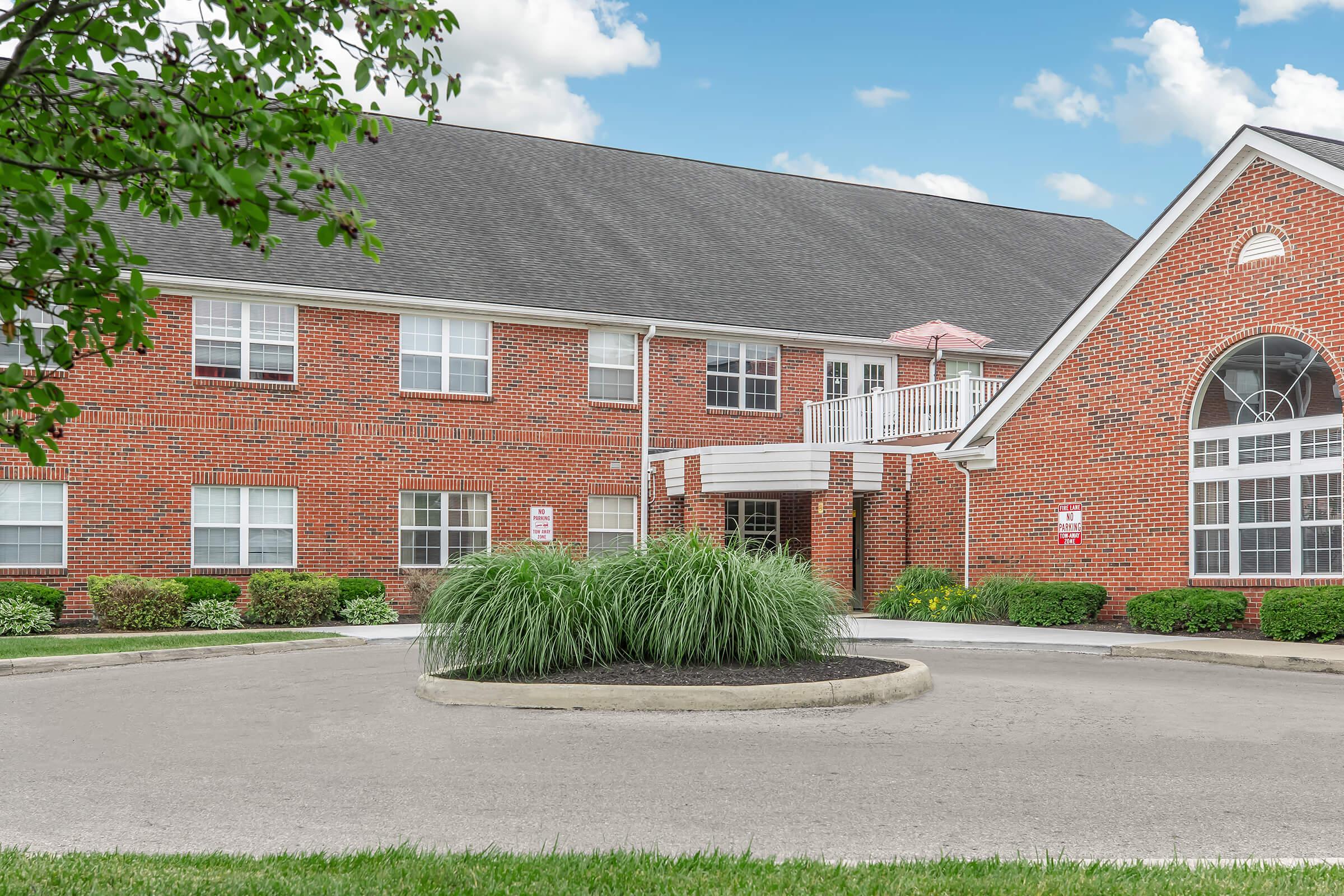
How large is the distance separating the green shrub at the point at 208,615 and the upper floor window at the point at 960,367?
16560 millimetres

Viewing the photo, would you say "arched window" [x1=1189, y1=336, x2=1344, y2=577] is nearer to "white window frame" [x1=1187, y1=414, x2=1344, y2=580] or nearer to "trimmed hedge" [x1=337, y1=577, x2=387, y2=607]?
"white window frame" [x1=1187, y1=414, x2=1344, y2=580]

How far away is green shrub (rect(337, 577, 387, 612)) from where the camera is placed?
2228cm

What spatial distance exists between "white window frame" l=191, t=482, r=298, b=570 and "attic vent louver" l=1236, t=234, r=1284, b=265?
1619 centimetres

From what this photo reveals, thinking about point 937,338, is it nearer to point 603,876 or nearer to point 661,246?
point 661,246

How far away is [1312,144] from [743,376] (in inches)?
473

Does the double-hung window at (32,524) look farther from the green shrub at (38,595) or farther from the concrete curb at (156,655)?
the concrete curb at (156,655)

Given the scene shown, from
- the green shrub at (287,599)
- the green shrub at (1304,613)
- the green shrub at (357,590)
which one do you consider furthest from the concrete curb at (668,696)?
the green shrub at (357,590)

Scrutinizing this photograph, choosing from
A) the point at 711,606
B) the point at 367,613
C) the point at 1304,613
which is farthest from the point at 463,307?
the point at 1304,613

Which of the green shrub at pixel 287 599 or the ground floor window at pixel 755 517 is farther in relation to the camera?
the ground floor window at pixel 755 517

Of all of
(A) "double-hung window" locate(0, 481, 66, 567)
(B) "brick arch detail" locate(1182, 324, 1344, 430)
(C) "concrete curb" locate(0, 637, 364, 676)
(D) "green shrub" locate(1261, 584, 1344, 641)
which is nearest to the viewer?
(C) "concrete curb" locate(0, 637, 364, 676)

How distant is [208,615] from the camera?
20.8m

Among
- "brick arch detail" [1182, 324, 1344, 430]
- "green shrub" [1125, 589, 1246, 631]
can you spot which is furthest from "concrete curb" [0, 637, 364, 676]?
"brick arch detail" [1182, 324, 1344, 430]

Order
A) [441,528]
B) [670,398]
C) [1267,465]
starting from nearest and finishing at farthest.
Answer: [1267,465] → [441,528] → [670,398]

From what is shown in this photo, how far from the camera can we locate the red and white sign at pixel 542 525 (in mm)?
22281
